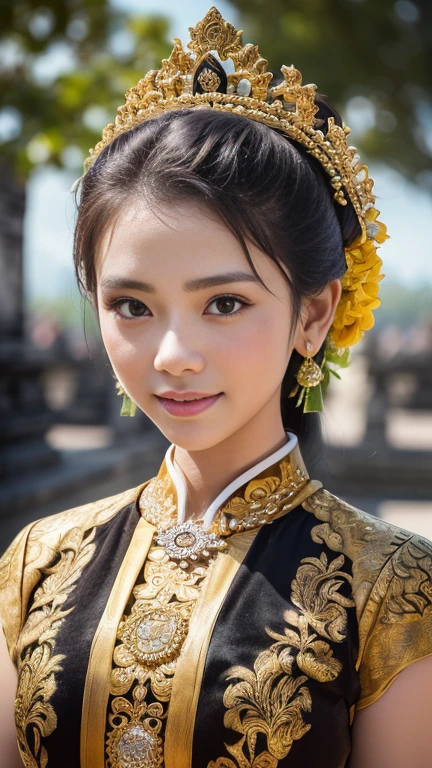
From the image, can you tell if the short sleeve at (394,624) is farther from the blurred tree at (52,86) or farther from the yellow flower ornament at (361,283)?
the blurred tree at (52,86)

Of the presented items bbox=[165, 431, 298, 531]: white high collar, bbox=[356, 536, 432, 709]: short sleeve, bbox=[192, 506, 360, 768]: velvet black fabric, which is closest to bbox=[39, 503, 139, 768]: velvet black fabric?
bbox=[165, 431, 298, 531]: white high collar

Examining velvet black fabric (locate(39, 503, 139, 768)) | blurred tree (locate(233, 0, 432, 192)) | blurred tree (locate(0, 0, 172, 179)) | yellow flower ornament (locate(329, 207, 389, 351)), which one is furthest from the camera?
blurred tree (locate(233, 0, 432, 192))

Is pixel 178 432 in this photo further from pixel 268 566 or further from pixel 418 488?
pixel 418 488

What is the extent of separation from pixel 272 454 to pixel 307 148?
0.56 meters

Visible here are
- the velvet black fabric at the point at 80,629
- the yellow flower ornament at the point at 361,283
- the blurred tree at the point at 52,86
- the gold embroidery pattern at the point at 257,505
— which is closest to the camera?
the velvet black fabric at the point at 80,629

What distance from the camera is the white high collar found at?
1.51 m

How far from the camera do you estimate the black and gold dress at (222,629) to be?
130 centimetres

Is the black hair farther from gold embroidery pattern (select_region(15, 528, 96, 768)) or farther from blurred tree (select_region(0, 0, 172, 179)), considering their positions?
blurred tree (select_region(0, 0, 172, 179))

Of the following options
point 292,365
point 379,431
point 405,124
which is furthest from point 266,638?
point 405,124

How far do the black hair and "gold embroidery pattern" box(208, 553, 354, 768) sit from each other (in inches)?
20.0

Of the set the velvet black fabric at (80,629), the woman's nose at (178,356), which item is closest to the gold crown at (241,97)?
the woman's nose at (178,356)

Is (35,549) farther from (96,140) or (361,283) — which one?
(96,140)

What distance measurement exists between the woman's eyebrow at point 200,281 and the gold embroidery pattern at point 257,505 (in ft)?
1.27

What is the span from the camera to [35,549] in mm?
1616
